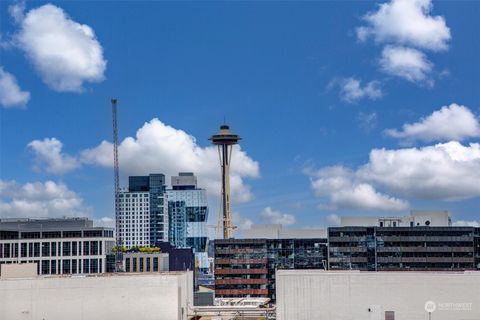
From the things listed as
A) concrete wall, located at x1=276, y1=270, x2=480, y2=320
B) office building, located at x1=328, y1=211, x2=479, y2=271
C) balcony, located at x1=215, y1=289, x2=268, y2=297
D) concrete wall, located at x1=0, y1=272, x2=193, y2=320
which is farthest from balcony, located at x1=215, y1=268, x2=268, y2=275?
concrete wall, located at x1=276, y1=270, x2=480, y2=320

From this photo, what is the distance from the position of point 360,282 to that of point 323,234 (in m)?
106

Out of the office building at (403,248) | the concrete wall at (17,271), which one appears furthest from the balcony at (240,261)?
the concrete wall at (17,271)

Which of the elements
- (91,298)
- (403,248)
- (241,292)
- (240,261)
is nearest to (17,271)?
(91,298)

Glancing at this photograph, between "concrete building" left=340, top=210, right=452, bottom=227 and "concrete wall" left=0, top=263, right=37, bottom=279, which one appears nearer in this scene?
"concrete wall" left=0, top=263, right=37, bottom=279

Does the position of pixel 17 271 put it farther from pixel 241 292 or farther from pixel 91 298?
pixel 241 292

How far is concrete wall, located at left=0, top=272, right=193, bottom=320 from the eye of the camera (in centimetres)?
8700

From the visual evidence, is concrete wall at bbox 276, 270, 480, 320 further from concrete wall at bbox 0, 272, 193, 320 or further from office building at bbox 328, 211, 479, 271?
office building at bbox 328, 211, 479, 271

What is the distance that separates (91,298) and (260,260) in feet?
324

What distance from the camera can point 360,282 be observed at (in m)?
86.1

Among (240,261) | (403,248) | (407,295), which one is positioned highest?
(403,248)

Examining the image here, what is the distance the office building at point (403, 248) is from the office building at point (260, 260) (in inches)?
282

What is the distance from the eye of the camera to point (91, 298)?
286ft

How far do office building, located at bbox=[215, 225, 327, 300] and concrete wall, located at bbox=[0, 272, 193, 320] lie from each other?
9108cm

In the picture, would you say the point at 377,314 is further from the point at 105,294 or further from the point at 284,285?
the point at 105,294
